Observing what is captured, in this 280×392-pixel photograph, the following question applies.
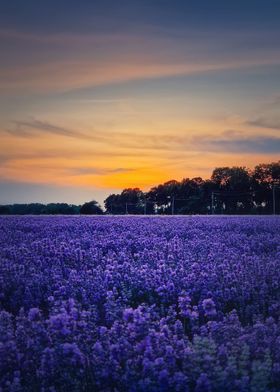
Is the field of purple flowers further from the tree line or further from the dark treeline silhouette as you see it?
the dark treeline silhouette

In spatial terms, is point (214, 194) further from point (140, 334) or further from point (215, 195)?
point (140, 334)

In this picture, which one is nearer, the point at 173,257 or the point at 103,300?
the point at 103,300

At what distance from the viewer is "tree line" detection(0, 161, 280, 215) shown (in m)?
42.1

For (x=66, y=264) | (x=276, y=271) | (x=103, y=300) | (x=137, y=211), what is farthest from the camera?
(x=137, y=211)

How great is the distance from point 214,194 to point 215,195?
72 cm

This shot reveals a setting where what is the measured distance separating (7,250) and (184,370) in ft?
12.8

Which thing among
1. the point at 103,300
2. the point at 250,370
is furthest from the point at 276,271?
the point at 250,370

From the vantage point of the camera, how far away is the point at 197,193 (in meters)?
53.6

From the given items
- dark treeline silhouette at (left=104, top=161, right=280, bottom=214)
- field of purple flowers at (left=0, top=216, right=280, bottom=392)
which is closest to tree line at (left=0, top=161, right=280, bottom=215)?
dark treeline silhouette at (left=104, top=161, right=280, bottom=214)

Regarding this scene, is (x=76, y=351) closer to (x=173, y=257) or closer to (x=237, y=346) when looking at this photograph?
(x=237, y=346)

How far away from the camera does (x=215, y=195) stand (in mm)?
49094

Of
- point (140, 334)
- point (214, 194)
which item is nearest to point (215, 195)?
point (214, 194)

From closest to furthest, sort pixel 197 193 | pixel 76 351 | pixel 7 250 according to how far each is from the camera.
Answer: pixel 76 351 → pixel 7 250 → pixel 197 193

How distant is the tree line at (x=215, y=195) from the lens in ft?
138
